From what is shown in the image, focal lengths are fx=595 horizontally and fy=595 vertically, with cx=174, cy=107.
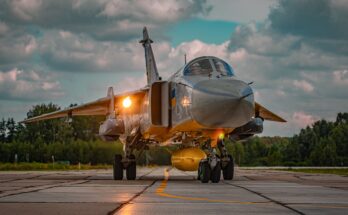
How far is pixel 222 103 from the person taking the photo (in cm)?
1345

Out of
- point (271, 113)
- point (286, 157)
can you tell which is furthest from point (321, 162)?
point (271, 113)

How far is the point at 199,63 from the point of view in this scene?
602 inches

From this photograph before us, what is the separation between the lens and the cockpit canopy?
15021 mm

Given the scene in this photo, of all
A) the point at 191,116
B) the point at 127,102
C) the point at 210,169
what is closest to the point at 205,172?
the point at 210,169

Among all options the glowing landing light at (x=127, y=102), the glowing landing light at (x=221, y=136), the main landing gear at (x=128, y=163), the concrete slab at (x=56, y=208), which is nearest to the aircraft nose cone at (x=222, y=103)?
the glowing landing light at (x=221, y=136)

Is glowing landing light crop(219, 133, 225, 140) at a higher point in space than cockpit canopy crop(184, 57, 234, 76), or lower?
lower

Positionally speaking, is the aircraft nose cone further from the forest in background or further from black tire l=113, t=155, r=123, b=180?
the forest in background

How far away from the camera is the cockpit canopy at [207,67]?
1502 centimetres

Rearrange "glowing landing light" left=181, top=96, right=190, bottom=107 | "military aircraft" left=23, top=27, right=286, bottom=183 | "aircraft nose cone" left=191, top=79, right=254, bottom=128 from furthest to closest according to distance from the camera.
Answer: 1. "glowing landing light" left=181, top=96, right=190, bottom=107
2. "military aircraft" left=23, top=27, right=286, bottom=183
3. "aircraft nose cone" left=191, top=79, right=254, bottom=128

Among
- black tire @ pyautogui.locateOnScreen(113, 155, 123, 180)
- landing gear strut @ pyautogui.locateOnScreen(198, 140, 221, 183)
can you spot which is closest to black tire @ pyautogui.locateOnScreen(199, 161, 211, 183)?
landing gear strut @ pyautogui.locateOnScreen(198, 140, 221, 183)

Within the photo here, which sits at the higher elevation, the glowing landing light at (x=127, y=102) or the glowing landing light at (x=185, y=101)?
the glowing landing light at (x=127, y=102)

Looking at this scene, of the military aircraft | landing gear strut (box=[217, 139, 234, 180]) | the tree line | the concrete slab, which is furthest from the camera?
the tree line

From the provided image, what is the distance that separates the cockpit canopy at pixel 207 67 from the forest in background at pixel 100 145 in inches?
1274

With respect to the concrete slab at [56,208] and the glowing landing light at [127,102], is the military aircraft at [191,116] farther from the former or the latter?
the concrete slab at [56,208]
